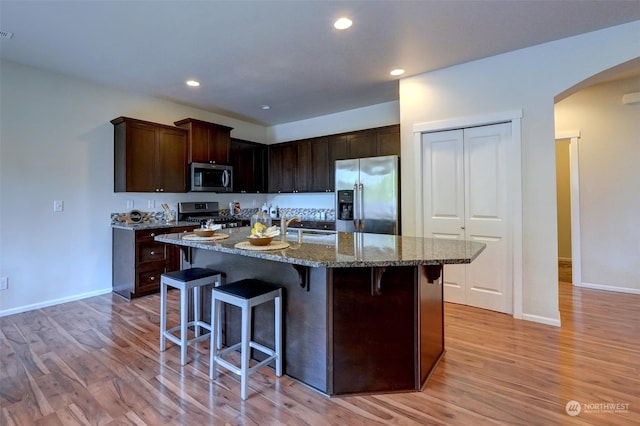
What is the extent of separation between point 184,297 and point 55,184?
268 cm

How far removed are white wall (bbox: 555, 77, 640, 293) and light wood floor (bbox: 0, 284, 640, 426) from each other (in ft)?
4.34

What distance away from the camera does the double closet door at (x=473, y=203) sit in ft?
10.6

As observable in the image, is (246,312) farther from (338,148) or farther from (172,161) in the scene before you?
(338,148)

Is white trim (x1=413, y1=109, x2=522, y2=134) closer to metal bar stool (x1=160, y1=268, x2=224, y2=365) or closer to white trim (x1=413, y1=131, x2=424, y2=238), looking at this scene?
white trim (x1=413, y1=131, x2=424, y2=238)

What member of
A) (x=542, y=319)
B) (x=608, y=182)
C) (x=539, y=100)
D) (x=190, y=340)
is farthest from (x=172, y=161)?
(x=608, y=182)

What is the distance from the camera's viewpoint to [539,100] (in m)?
3.00

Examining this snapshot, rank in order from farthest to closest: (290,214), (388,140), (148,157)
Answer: (290,214)
(388,140)
(148,157)

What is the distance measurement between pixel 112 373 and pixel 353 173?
3.39m

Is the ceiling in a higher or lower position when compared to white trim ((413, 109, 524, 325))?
higher

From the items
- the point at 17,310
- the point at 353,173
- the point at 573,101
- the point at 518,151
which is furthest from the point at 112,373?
the point at 573,101

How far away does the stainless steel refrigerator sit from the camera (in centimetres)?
397

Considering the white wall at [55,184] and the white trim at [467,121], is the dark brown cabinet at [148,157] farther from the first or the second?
the white trim at [467,121]

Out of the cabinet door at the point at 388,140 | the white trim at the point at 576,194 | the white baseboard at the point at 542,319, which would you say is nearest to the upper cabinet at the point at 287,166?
the cabinet door at the point at 388,140

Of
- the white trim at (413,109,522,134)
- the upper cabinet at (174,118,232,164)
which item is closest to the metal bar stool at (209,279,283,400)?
the white trim at (413,109,522,134)
